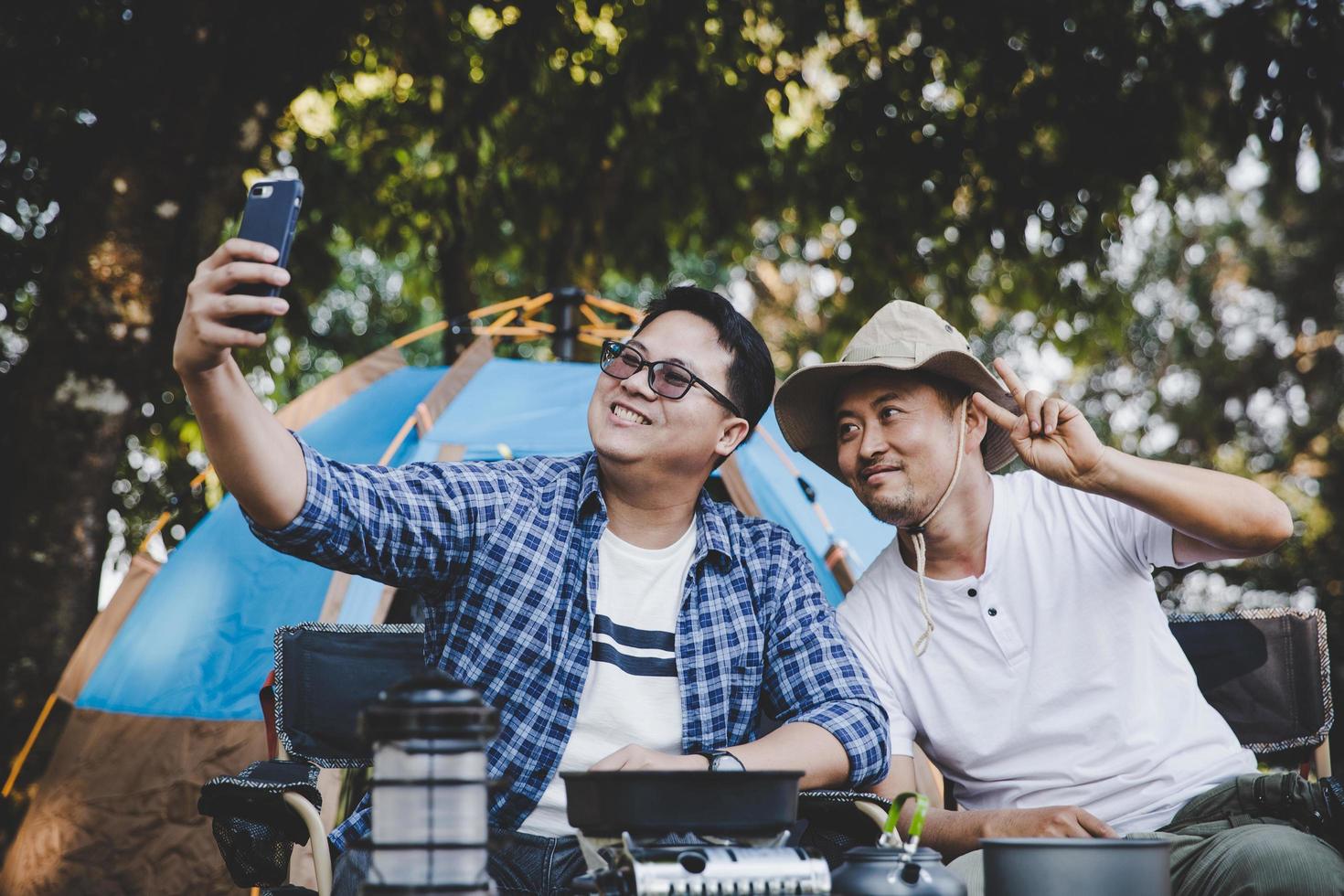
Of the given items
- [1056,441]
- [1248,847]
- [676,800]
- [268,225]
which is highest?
[268,225]

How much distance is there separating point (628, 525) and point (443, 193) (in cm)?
447

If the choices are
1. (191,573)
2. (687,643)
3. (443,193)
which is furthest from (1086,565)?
(443,193)

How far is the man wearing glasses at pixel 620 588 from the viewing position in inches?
78.7

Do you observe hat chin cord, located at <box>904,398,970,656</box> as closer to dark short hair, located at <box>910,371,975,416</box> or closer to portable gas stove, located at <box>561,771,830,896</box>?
dark short hair, located at <box>910,371,975,416</box>

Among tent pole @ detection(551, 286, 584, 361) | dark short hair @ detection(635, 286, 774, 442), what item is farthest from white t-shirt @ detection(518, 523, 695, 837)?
tent pole @ detection(551, 286, 584, 361)

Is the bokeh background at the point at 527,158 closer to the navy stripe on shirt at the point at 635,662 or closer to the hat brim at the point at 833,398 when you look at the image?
the hat brim at the point at 833,398

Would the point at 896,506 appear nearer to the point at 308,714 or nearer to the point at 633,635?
the point at 633,635

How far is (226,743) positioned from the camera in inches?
146

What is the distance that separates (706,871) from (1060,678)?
1180 mm

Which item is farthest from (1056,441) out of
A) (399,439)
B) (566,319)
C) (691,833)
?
(566,319)

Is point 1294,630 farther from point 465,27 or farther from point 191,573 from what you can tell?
point 465,27

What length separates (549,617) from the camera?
7.13ft

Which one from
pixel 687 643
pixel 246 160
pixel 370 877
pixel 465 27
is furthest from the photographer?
pixel 465 27

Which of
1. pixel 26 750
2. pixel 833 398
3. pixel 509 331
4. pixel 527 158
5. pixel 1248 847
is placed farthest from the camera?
pixel 527 158
